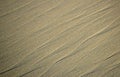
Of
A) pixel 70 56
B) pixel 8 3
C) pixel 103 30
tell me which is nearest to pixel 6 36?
pixel 8 3

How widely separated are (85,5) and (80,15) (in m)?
0.16

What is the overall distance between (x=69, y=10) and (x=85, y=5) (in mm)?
193

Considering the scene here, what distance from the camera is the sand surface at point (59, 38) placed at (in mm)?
1479

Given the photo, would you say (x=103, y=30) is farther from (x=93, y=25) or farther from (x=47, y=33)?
(x=47, y=33)

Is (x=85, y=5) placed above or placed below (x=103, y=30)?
above

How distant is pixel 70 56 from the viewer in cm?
154

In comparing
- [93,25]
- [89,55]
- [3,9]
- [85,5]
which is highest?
[3,9]

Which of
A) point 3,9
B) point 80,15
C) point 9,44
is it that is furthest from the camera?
point 3,9

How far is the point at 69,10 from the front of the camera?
6.20 feet

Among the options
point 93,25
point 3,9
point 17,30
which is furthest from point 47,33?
point 3,9

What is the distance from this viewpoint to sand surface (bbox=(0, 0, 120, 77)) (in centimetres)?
148

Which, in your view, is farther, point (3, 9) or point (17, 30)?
point (3, 9)

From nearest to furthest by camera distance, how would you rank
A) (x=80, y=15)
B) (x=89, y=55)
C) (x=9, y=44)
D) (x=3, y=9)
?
(x=89, y=55) → (x=9, y=44) → (x=80, y=15) → (x=3, y=9)

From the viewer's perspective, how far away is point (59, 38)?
1.67 meters
